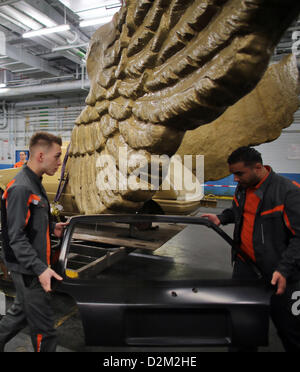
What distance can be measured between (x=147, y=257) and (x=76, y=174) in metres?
1.84

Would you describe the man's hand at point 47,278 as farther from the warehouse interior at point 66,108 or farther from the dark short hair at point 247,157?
the dark short hair at point 247,157

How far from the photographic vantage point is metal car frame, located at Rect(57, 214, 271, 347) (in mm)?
1260

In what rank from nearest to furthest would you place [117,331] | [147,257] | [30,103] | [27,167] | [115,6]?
1. [117,331]
2. [27,167]
3. [147,257]
4. [115,6]
5. [30,103]

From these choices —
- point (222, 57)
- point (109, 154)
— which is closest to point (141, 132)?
point (109, 154)

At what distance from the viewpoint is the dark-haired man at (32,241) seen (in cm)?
134

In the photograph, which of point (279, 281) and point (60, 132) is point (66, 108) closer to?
point (60, 132)

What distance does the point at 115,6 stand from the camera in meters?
4.62

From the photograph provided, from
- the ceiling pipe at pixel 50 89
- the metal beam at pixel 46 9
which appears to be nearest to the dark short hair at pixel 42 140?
the metal beam at pixel 46 9

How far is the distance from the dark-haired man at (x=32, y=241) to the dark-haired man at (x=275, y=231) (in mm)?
1090

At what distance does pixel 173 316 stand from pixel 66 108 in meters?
11.1

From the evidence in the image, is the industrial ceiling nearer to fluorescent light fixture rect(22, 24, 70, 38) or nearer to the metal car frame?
fluorescent light fixture rect(22, 24, 70, 38)

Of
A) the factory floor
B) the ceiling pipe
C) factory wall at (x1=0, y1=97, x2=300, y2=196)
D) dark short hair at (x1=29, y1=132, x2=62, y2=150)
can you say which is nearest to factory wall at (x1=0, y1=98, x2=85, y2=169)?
factory wall at (x1=0, y1=97, x2=300, y2=196)

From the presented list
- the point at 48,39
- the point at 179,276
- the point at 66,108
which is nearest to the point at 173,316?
the point at 179,276
